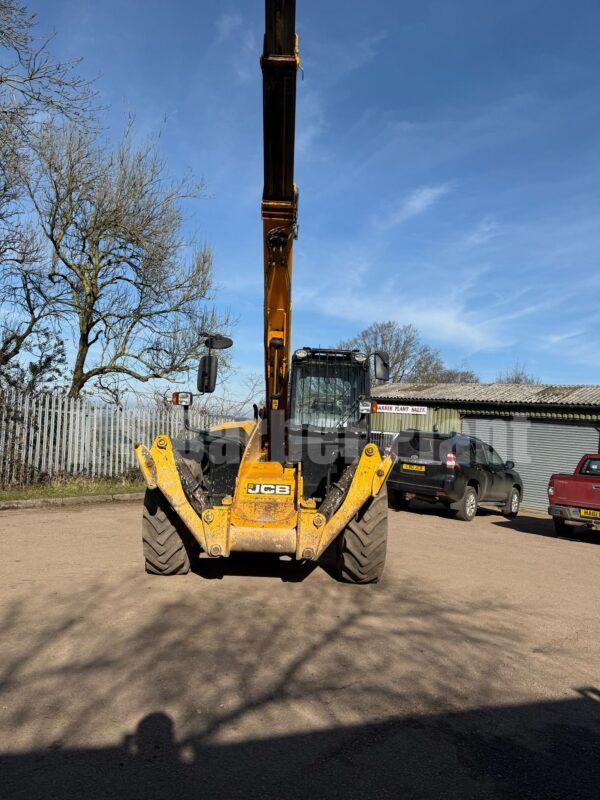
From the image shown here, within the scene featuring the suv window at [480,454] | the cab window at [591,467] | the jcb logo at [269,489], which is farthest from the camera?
the suv window at [480,454]

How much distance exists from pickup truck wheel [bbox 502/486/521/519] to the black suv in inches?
21.1

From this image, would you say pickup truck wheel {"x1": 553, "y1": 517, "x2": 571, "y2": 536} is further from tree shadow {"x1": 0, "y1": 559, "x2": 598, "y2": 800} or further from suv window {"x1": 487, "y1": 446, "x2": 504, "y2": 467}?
tree shadow {"x1": 0, "y1": 559, "x2": 598, "y2": 800}

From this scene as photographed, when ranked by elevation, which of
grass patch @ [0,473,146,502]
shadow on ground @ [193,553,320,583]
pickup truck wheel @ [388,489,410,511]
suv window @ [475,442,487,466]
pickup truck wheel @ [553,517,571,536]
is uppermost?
suv window @ [475,442,487,466]

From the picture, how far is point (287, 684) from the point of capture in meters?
3.79

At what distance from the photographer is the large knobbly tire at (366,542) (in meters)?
6.04

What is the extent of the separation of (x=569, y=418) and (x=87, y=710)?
694 inches

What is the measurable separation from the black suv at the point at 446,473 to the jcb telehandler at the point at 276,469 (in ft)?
17.3

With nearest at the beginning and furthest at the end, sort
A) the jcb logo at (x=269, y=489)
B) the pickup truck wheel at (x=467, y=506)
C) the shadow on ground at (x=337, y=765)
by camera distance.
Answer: the shadow on ground at (x=337, y=765)
the jcb logo at (x=269, y=489)
the pickup truck wheel at (x=467, y=506)

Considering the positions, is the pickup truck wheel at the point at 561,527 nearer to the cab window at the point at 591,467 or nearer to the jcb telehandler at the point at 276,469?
the cab window at the point at 591,467

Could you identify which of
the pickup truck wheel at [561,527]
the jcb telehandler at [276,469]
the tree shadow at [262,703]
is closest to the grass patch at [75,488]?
the jcb telehandler at [276,469]

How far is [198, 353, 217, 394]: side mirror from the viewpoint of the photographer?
6.16 metres

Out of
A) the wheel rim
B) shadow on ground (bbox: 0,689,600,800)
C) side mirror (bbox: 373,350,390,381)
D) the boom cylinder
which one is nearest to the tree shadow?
shadow on ground (bbox: 0,689,600,800)

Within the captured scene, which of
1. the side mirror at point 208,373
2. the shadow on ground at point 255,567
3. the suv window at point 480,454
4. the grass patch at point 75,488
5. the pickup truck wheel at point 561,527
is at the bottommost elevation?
the pickup truck wheel at point 561,527

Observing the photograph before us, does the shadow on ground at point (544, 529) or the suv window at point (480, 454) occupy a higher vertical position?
the suv window at point (480, 454)
